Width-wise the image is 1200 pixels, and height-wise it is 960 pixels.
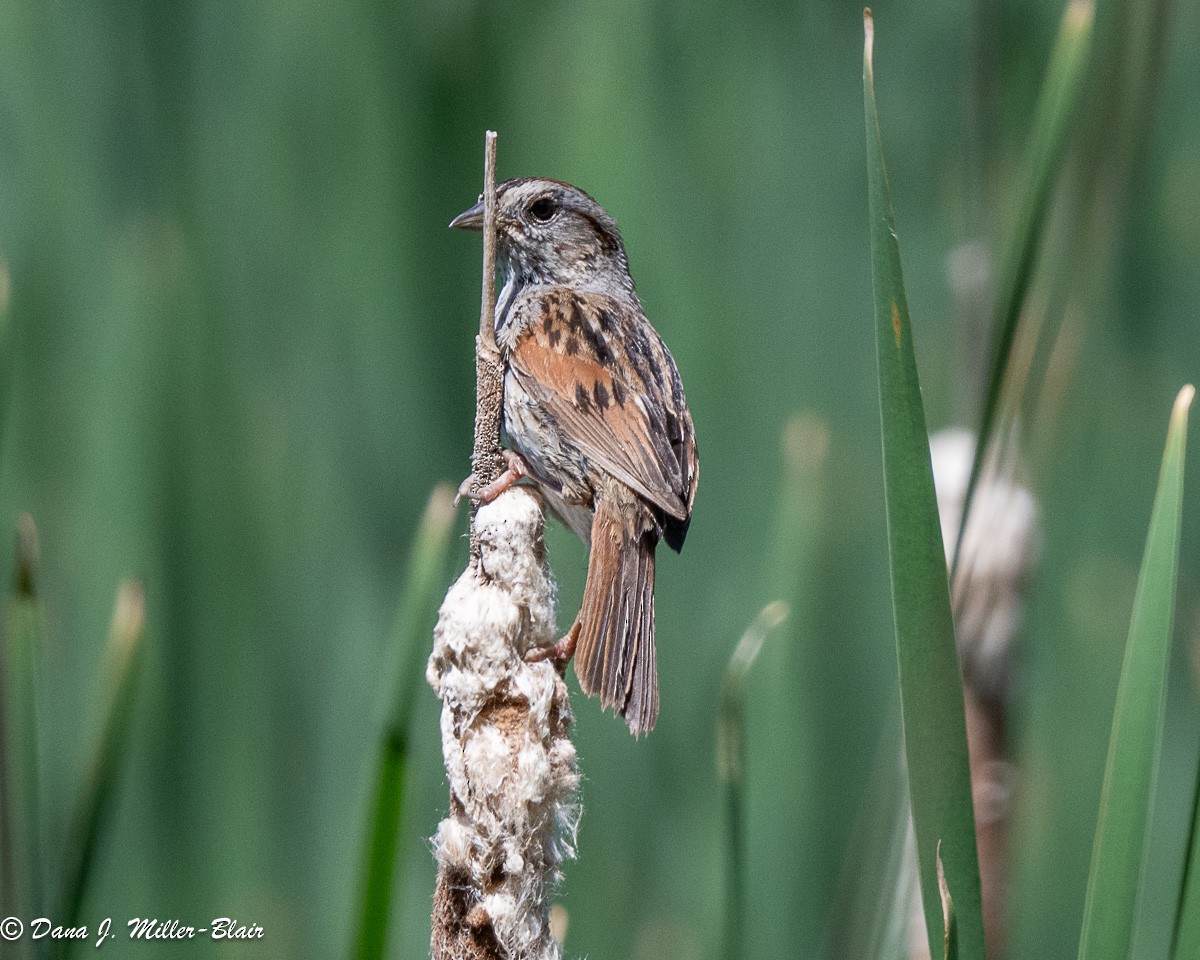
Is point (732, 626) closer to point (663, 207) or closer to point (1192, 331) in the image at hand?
point (663, 207)

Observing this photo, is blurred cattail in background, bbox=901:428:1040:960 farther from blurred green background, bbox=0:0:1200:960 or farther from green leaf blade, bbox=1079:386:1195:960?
green leaf blade, bbox=1079:386:1195:960

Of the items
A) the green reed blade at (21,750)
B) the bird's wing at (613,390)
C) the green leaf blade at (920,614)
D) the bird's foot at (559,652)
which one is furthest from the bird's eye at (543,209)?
the green leaf blade at (920,614)

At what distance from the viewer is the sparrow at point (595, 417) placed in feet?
4.08

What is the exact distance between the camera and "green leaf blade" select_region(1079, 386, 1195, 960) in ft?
2.40

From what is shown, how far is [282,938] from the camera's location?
1723mm

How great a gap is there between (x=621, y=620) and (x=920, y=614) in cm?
58

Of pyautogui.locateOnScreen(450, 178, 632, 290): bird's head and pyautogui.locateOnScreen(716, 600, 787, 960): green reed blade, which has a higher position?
pyautogui.locateOnScreen(450, 178, 632, 290): bird's head

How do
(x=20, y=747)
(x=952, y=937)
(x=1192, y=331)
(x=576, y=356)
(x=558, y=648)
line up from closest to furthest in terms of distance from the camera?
(x=952, y=937) < (x=20, y=747) < (x=558, y=648) < (x=576, y=356) < (x=1192, y=331)

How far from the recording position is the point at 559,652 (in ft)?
3.73

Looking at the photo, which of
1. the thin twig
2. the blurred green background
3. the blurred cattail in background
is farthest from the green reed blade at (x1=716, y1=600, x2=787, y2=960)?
the blurred green background

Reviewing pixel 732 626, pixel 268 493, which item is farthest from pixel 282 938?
pixel 732 626

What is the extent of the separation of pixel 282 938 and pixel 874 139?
1.46 meters

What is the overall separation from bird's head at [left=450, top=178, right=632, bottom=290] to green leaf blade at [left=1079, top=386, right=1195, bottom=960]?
1.24 meters

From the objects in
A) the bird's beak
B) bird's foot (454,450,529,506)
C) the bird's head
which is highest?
the bird's head
